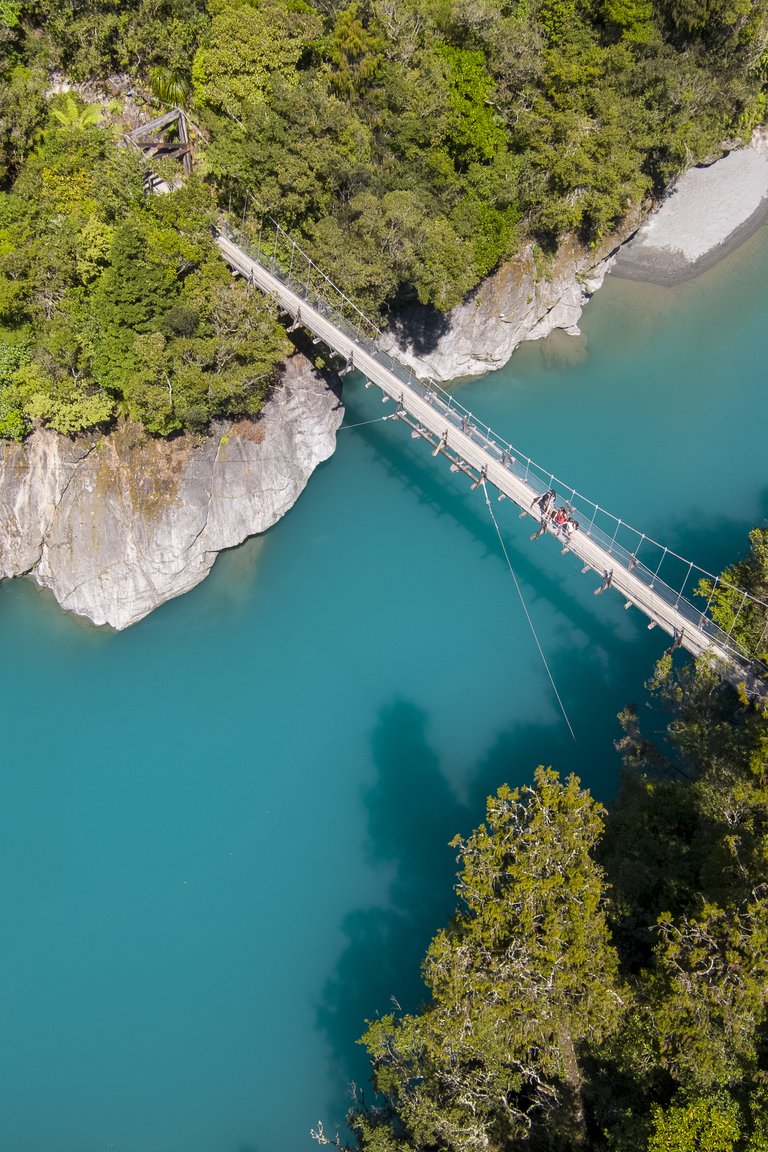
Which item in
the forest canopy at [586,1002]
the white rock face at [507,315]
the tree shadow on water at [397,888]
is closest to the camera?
the forest canopy at [586,1002]

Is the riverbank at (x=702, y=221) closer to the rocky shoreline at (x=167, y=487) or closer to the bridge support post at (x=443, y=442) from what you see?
the rocky shoreline at (x=167, y=487)

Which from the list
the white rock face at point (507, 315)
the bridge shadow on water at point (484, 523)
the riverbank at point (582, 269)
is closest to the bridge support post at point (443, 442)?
the bridge shadow on water at point (484, 523)

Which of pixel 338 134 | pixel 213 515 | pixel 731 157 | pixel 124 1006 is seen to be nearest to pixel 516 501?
pixel 213 515

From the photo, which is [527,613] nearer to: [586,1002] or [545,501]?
[545,501]

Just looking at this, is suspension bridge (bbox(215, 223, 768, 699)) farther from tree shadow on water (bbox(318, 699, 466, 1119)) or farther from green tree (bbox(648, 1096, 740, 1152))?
green tree (bbox(648, 1096, 740, 1152))

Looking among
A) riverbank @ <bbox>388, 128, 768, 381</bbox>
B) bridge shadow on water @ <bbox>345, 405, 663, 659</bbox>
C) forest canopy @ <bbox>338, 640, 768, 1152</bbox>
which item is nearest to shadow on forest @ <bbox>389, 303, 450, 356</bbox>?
riverbank @ <bbox>388, 128, 768, 381</bbox>
